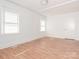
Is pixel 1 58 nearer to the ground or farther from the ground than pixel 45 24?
nearer to the ground

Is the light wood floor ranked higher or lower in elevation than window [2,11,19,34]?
lower

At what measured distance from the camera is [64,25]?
23.2 feet

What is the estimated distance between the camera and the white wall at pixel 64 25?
636 centimetres

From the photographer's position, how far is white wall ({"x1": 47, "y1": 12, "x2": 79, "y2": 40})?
6363mm

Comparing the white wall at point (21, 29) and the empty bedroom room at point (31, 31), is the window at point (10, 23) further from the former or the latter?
the white wall at point (21, 29)

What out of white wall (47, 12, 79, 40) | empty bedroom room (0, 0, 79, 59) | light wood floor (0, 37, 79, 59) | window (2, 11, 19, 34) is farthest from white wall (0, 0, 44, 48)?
white wall (47, 12, 79, 40)

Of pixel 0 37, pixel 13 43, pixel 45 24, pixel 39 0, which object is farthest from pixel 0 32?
pixel 45 24

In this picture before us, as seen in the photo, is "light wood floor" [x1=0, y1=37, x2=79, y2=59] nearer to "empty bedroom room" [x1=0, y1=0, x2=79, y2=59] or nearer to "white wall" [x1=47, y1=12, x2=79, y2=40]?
"empty bedroom room" [x1=0, y1=0, x2=79, y2=59]

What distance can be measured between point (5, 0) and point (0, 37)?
1.73 m

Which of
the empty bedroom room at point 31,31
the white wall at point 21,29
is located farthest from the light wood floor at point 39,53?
the white wall at point 21,29

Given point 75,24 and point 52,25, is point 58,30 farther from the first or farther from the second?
point 75,24

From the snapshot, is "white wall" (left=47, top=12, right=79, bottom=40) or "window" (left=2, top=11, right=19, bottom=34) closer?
Answer: "window" (left=2, top=11, right=19, bottom=34)

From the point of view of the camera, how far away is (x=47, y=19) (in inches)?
337

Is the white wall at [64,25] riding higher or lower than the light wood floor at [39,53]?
higher
